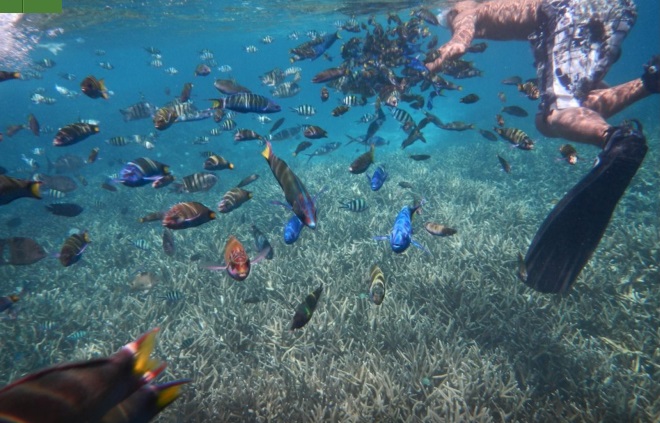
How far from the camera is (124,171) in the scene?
4.13m

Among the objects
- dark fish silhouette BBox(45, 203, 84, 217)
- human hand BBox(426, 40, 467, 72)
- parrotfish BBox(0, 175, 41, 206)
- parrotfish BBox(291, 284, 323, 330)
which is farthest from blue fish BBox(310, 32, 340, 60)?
parrotfish BBox(291, 284, 323, 330)

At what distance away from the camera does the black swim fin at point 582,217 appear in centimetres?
364

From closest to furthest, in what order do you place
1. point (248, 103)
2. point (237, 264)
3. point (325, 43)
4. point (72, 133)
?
point (237, 264)
point (248, 103)
point (72, 133)
point (325, 43)

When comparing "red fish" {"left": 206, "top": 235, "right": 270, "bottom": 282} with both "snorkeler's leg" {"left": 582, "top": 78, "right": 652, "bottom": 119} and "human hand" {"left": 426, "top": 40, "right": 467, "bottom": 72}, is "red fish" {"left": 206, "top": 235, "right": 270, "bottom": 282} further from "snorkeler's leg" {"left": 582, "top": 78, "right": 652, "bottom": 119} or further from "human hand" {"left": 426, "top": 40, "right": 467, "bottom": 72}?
"human hand" {"left": 426, "top": 40, "right": 467, "bottom": 72}

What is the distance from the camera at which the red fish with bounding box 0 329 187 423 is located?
40.3 inches

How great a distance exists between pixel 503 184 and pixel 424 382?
10.7m

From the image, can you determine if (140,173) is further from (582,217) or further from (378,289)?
(582,217)

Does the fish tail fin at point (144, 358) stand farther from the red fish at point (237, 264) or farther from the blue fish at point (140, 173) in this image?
the blue fish at point (140, 173)

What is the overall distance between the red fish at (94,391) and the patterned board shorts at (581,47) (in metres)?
7.32

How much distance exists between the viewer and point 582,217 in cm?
395

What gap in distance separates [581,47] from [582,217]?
4.52 metres

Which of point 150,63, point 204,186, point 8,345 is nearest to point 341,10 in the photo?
point 150,63

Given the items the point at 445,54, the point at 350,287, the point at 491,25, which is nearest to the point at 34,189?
the point at 350,287

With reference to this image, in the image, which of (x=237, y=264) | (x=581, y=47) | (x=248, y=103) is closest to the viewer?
(x=237, y=264)
